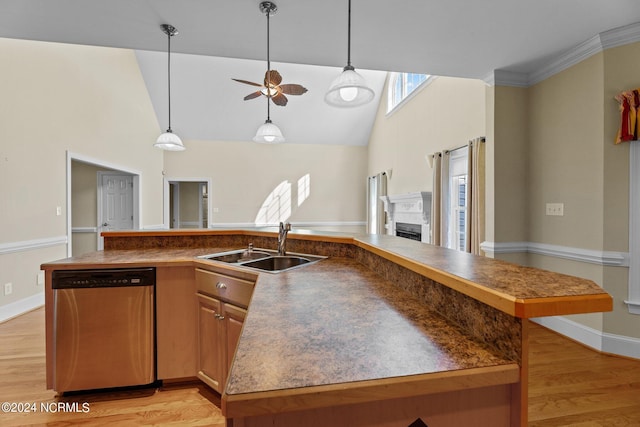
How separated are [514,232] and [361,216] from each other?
4.95 metres

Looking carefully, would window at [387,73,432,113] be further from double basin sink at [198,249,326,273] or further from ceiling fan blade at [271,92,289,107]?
double basin sink at [198,249,326,273]

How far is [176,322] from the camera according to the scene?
6.61 ft

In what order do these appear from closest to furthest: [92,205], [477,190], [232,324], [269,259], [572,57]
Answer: [232,324] → [269,259] → [572,57] → [477,190] → [92,205]

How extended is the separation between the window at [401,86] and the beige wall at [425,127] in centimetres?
16

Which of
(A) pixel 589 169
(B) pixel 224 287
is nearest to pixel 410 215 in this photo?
(A) pixel 589 169

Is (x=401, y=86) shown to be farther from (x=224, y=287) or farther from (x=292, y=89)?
(x=224, y=287)

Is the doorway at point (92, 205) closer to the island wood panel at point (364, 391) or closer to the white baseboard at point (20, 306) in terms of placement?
the white baseboard at point (20, 306)

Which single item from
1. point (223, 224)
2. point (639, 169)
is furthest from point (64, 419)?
point (223, 224)

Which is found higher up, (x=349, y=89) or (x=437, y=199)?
(x=349, y=89)

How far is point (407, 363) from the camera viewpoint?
0.74 metres

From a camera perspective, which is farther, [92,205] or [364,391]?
[92,205]

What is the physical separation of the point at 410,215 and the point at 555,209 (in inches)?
91.6

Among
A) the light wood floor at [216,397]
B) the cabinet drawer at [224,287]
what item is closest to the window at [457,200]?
the light wood floor at [216,397]

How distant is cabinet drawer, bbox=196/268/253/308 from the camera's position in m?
1.68
